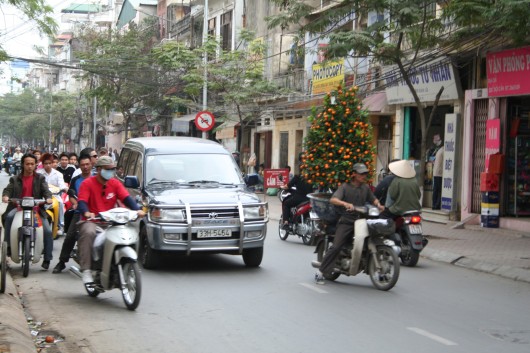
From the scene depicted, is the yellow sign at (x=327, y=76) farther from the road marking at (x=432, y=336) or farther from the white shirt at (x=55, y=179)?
the road marking at (x=432, y=336)

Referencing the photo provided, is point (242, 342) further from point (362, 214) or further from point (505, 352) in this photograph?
point (362, 214)

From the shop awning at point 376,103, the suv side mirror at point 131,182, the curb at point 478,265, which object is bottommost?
the curb at point 478,265

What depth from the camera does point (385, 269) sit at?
10.7 m

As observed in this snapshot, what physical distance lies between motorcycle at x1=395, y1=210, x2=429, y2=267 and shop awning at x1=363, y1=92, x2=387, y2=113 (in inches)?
529

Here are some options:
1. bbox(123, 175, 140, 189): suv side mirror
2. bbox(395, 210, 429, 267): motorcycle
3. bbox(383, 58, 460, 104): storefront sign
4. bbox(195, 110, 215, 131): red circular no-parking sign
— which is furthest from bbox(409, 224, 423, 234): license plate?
bbox(195, 110, 215, 131): red circular no-parking sign

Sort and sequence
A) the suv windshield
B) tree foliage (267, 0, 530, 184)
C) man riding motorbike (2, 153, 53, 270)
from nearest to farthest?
1. man riding motorbike (2, 153, 53, 270)
2. the suv windshield
3. tree foliage (267, 0, 530, 184)

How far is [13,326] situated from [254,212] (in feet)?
16.9

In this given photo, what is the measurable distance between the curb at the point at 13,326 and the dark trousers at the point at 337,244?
402cm

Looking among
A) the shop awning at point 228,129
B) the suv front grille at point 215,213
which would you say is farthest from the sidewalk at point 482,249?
the shop awning at point 228,129

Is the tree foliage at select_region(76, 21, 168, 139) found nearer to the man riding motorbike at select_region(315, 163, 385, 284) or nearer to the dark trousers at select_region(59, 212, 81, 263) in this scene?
the dark trousers at select_region(59, 212, 81, 263)

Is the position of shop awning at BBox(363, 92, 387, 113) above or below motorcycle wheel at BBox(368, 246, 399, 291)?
above

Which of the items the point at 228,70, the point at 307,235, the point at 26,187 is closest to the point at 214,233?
the point at 26,187

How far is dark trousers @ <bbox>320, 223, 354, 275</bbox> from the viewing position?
35.9 ft

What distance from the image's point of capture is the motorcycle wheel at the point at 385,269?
1049 centimetres
